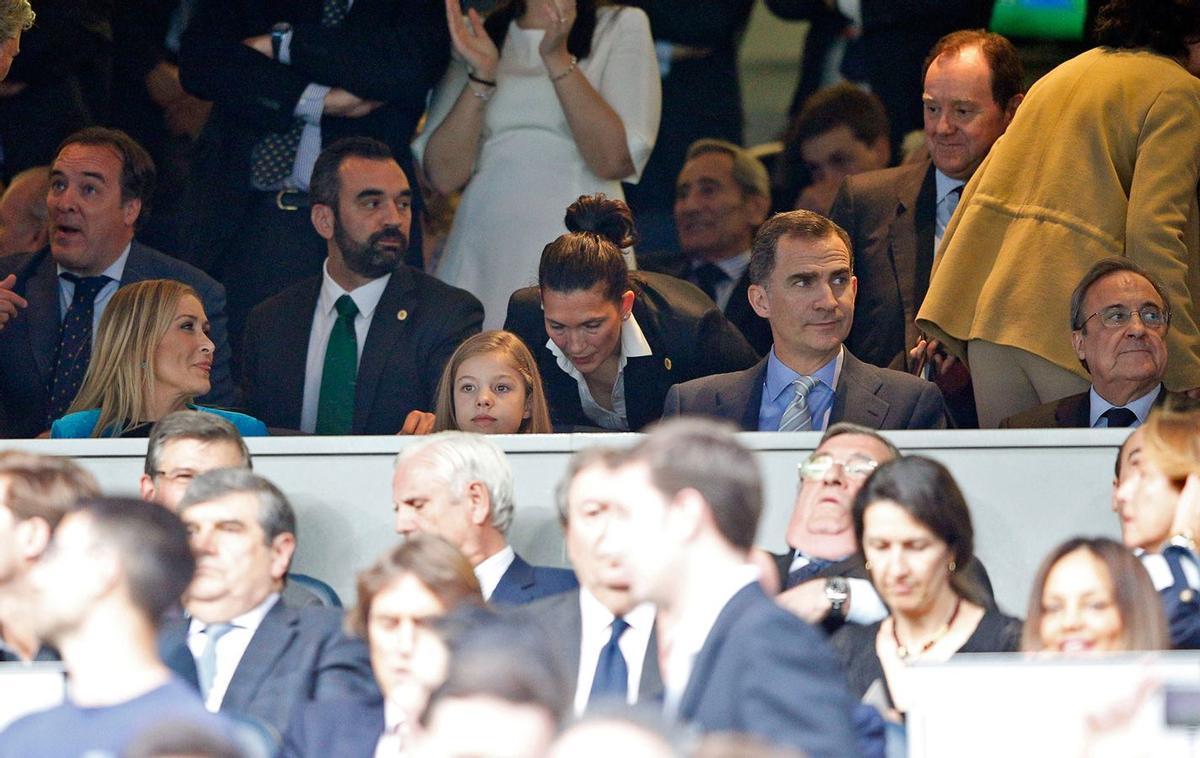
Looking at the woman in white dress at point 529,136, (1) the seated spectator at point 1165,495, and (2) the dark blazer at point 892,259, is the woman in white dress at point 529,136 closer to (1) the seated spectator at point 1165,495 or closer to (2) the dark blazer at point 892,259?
(2) the dark blazer at point 892,259

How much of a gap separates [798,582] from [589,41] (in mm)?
2285

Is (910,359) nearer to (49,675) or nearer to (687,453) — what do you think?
(687,453)

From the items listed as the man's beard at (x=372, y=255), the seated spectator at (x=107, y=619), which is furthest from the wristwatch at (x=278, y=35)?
the seated spectator at (x=107, y=619)

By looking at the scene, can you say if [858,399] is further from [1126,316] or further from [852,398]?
[1126,316]

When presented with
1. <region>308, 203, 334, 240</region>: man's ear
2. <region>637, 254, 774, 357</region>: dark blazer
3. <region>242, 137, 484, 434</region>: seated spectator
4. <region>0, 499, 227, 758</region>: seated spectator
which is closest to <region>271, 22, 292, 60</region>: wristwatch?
<region>242, 137, 484, 434</region>: seated spectator

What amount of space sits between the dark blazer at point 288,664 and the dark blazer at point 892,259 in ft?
6.58

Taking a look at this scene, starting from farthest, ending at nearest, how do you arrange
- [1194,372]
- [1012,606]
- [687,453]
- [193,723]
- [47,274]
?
[47,274], [1194,372], [1012,606], [687,453], [193,723]

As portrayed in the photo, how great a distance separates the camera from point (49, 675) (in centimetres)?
332

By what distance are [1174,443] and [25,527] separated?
223cm

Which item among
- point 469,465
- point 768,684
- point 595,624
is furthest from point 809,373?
point 768,684

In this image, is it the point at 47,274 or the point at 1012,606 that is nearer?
the point at 1012,606

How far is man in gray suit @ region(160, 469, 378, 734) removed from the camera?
12.7 feet

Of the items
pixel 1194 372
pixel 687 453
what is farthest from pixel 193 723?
pixel 1194 372

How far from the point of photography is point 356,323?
5.62 meters
